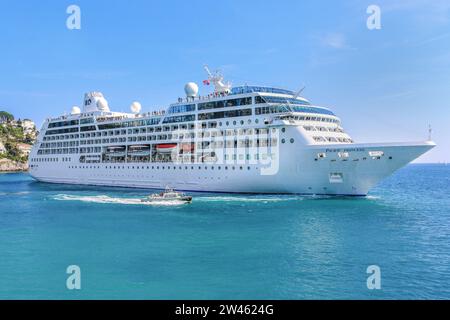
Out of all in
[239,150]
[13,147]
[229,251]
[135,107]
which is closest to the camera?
[229,251]

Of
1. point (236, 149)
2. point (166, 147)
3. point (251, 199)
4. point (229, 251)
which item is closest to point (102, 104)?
point (166, 147)

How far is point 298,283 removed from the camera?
17.7 metres

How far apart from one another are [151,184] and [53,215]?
22.6 m

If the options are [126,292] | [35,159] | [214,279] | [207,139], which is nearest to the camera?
[126,292]

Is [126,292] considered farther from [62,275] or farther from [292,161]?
[292,161]

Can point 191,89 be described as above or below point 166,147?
above

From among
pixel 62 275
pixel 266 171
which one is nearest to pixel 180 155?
pixel 266 171

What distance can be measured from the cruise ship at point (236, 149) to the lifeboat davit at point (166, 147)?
17 cm

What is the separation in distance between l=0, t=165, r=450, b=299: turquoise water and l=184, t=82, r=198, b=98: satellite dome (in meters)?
24.1

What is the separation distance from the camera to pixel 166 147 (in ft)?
190

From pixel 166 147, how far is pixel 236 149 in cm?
1408

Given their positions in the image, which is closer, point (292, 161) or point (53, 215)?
point (53, 215)

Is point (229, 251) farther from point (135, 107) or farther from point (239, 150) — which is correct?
point (135, 107)

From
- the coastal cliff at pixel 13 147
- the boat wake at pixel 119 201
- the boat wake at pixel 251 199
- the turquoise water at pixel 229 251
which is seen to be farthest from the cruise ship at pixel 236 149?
the coastal cliff at pixel 13 147
